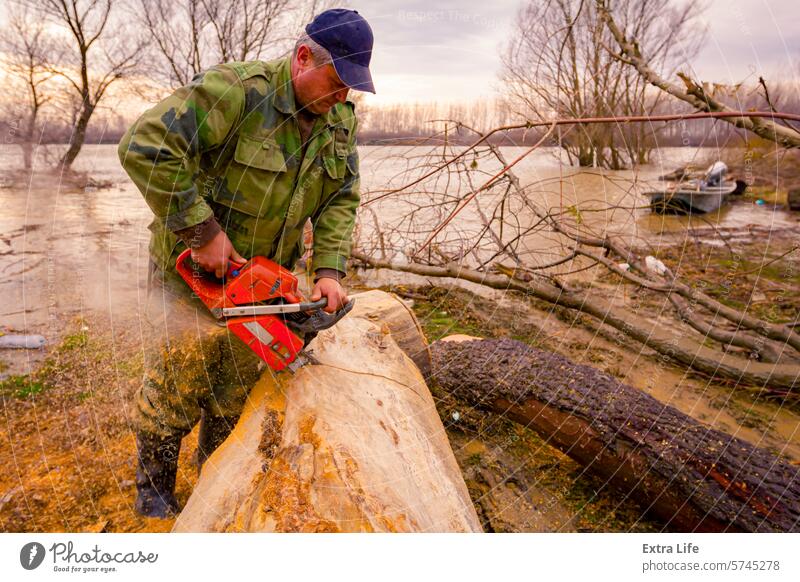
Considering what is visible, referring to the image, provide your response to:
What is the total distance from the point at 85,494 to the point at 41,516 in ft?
0.64

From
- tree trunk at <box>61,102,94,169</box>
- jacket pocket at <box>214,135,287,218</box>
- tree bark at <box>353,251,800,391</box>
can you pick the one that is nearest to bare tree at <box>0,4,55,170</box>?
tree trunk at <box>61,102,94,169</box>

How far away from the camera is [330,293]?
2.08 meters

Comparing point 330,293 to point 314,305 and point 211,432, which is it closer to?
point 314,305

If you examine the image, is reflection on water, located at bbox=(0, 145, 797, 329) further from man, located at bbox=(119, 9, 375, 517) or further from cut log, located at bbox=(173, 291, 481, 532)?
cut log, located at bbox=(173, 291, 481, 532)

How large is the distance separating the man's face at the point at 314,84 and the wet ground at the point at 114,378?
0.93 m

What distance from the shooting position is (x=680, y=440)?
2.32 metres

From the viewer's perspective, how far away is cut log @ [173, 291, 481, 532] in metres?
1.50

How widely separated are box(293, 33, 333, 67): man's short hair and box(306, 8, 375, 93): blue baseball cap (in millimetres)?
11

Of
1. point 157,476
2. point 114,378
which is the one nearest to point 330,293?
point 157,476

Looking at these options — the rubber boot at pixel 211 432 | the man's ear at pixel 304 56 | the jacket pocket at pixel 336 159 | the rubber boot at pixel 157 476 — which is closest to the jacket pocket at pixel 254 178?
the jacket pocket at pixel 336 159

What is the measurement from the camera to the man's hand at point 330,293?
80.6 inches

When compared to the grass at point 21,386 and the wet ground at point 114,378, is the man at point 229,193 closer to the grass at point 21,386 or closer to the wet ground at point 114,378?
the wet ground at point 114,378

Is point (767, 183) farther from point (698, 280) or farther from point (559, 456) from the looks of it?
point (559, 456)
